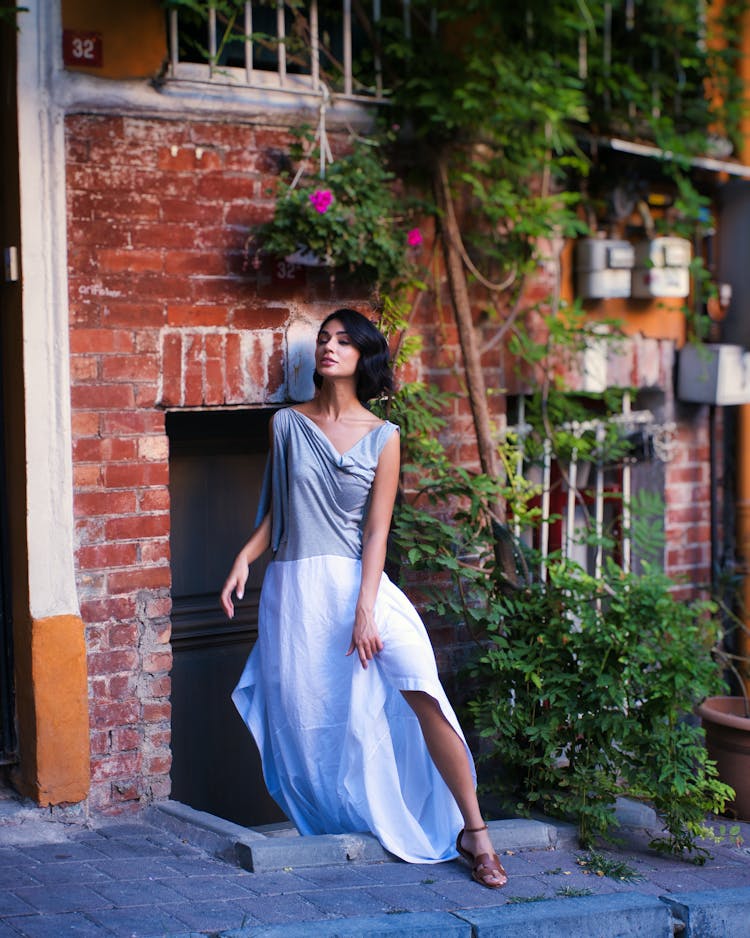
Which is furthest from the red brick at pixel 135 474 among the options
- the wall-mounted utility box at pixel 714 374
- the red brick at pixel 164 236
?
the wall-mounted utility box at pixel 714 374

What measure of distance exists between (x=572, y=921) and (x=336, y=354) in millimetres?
1986

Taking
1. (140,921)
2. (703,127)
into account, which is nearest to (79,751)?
(140,921)

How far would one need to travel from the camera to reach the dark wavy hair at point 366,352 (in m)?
4.21

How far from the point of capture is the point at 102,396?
172 inches

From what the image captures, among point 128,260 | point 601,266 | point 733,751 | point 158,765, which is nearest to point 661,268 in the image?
point 601,266

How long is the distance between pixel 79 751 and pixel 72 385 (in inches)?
52.1

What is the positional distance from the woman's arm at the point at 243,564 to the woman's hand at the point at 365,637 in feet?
1.41

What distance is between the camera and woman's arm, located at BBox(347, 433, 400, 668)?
156 inches

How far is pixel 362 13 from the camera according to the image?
5000 millimetres

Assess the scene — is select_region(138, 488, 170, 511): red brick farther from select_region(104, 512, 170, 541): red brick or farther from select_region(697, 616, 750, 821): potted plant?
select_region(697, 616, 750, 821): potted plant

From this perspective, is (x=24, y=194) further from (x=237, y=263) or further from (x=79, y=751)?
(x=79, y=751)

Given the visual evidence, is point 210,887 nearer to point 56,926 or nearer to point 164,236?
point 56,926

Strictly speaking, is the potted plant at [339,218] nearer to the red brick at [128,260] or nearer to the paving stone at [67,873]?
the red brick at [128,260]

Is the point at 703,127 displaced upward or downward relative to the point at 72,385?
upward
